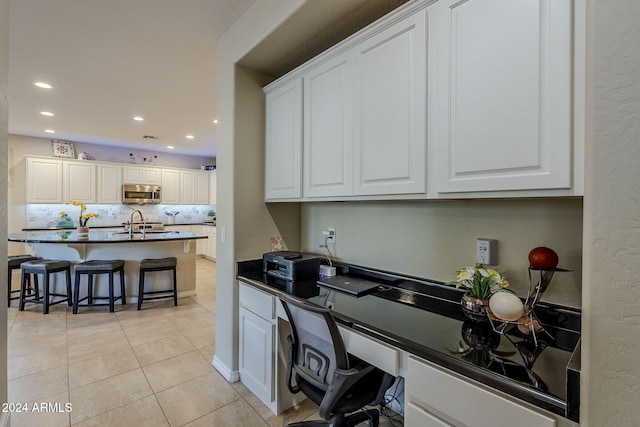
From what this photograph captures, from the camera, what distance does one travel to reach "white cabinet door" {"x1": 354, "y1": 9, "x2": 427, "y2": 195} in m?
1.40

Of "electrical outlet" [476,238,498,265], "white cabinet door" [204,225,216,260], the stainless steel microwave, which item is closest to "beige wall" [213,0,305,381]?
"electrical outlet" [476,238,498,265]

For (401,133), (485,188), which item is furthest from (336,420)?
(401,133)

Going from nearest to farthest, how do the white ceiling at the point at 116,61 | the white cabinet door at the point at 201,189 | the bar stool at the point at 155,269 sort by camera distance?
the white ceiling at the point at 116,61
the bar stool at the point at 155,269
the white cabinet door at the point at 201,189

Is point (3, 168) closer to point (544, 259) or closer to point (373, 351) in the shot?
point (373, 351)

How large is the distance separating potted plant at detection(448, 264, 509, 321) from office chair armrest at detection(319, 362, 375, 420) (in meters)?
Result: 0.51

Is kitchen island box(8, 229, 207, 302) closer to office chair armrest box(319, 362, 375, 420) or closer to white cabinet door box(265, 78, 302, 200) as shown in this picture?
white cabinet door box(265, 78, 302, 200)

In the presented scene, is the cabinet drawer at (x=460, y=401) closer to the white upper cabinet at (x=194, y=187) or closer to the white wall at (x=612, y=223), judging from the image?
the white wall at (x=612, y=223)

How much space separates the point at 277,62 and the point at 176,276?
11.0ft

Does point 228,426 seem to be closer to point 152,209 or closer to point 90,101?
point 90,101

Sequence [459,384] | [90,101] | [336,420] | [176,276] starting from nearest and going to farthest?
[459,384], [336,420], [90,101], [176,276]

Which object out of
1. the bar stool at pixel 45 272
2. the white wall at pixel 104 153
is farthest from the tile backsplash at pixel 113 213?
the bar stool at pixel 45 272

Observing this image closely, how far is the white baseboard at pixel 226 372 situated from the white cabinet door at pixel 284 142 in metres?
1.38

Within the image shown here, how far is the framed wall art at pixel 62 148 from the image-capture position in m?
6.09

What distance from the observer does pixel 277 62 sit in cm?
229
